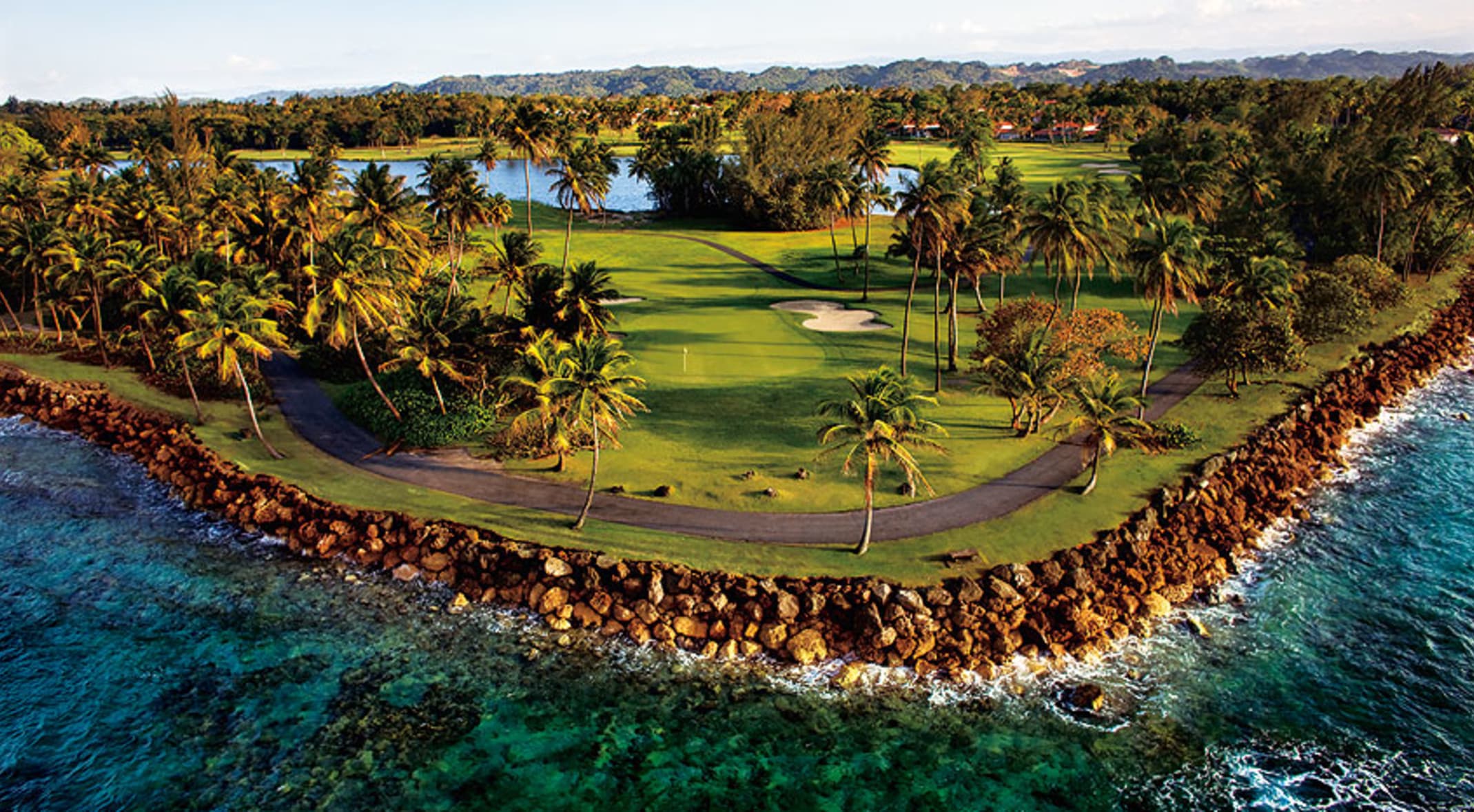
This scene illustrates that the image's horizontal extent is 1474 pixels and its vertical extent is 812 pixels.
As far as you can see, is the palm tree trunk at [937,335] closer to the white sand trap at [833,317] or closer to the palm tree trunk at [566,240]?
the white sand trap at [833,317]

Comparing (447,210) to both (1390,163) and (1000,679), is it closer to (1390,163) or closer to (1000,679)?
(1000,679)

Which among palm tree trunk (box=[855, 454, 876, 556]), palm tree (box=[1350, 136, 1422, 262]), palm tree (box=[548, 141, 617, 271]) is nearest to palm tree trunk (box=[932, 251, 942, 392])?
palm tree trunk (box=[855, 454, 876, 556])

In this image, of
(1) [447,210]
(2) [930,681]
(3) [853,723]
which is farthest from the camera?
(1) [447,210]

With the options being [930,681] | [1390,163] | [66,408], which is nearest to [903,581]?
Answer: [930,681]

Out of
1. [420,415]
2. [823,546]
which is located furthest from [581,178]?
[823,546]

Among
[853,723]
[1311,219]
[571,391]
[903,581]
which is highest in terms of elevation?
[1311,219]

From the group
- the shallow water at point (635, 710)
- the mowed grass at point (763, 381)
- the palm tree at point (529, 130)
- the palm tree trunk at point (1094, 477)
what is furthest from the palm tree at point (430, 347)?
the palm tree trunk at point (1094, 477)
